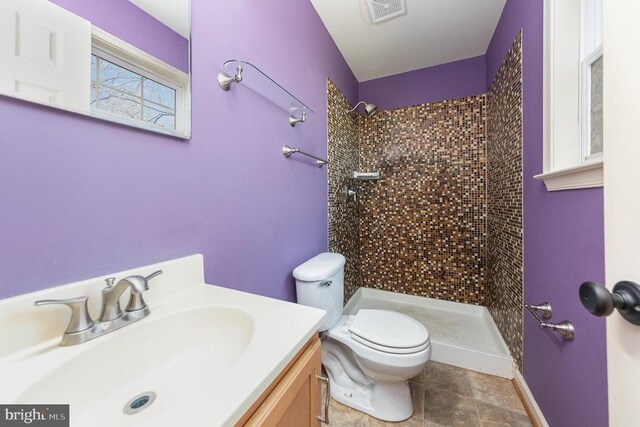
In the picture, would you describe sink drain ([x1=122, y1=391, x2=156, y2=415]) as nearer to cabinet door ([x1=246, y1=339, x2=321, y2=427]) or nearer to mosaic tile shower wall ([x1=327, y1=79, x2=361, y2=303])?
cabinet door ([x1=246, y1=339, x2=321, y2=427])

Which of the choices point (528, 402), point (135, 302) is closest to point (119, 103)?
point (135, 302)

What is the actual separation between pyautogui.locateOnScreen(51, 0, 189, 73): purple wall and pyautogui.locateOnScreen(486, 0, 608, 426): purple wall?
1427 millimetres

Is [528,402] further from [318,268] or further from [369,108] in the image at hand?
[369,108]

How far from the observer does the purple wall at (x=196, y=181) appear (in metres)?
0.50

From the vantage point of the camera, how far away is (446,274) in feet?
7.30

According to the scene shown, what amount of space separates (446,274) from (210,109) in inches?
91.7

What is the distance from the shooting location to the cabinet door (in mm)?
427

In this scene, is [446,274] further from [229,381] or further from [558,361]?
[229,381]

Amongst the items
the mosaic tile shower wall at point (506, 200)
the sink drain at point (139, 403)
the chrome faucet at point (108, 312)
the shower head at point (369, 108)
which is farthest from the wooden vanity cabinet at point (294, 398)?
the shower head at point (369, 108)

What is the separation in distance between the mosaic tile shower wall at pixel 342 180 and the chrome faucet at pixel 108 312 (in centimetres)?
133

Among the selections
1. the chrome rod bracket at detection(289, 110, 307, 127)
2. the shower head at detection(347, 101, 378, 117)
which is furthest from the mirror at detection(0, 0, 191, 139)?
the shower head at detection(347, 101, 378, 117)

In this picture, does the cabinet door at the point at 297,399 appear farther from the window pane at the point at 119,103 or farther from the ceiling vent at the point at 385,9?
the ceiling vent at the point at 385,9

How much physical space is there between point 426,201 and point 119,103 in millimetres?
2284

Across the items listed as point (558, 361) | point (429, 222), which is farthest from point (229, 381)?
point (429, 222)
